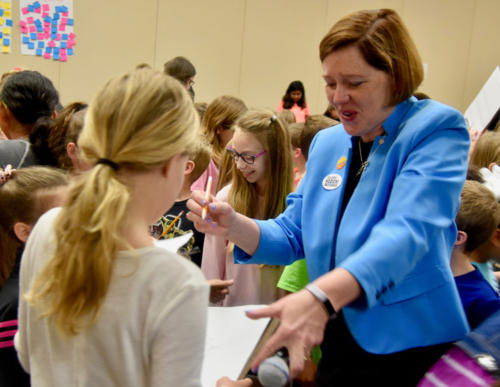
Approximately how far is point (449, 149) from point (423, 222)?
20 cm

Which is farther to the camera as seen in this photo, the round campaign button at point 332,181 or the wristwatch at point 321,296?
Answer: the round campaign button at point 332,181

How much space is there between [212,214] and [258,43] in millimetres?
5735

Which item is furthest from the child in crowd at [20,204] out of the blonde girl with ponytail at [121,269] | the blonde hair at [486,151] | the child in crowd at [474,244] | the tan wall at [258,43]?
the tan wall at [258,43]

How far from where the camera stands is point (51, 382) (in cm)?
87

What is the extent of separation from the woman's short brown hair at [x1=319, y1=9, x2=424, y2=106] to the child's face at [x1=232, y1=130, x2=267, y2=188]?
39.1 inches

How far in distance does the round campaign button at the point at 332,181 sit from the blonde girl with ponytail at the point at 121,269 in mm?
498

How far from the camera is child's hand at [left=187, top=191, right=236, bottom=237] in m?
1.31

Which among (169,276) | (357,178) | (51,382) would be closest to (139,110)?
(169,276)

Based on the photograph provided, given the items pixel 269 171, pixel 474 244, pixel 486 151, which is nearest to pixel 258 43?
pixel 486 151

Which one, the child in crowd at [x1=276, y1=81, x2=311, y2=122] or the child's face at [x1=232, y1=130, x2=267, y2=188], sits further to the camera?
the child in crowd at [x1=276, y1=81, x2=311, y2=122]

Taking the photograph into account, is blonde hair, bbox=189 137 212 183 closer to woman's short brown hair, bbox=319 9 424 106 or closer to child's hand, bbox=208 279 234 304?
child's hand, bbox=208 279 234 304

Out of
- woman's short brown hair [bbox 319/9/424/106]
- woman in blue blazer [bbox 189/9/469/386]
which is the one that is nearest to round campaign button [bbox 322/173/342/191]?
woman in blue blazer [bbox 189/9/469/386]

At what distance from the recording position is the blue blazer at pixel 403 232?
95 centimetres

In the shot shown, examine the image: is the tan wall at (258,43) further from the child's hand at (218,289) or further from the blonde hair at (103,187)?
the blonde hair at (103,187)
